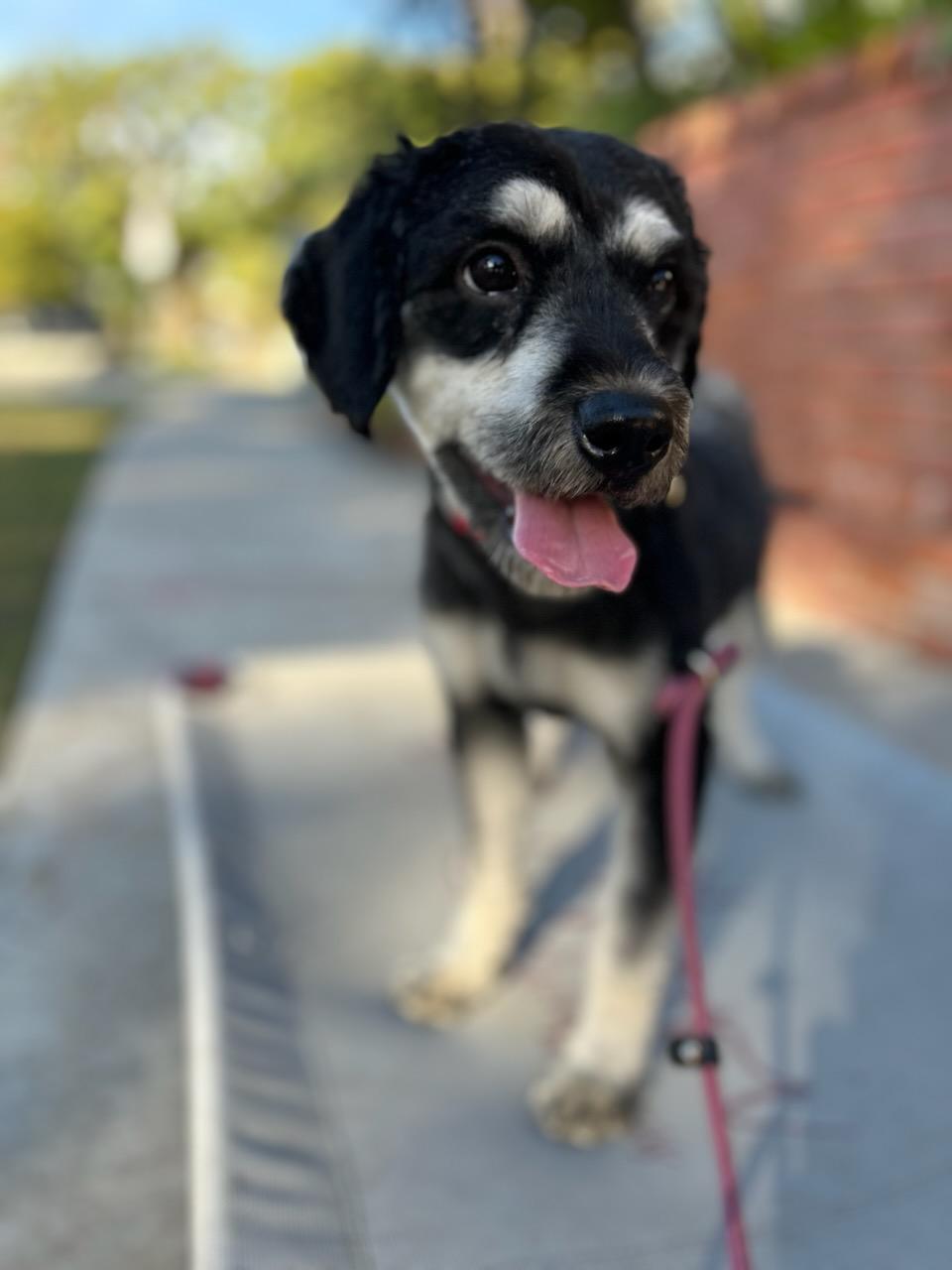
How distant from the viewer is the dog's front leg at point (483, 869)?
8.38 ft

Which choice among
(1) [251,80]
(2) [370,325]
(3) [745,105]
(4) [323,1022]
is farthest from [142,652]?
(1) [251,80]

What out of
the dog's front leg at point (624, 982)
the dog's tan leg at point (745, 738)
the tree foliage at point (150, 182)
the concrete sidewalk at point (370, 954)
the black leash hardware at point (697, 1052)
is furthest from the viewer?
the tree foliage at point (150, 182)

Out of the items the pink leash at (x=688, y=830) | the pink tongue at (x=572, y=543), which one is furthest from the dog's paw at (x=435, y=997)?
the pink tongue at (x=572, y=543)

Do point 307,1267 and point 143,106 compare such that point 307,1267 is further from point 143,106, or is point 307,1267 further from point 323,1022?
point 143,106

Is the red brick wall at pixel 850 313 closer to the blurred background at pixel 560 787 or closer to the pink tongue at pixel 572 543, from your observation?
the blurred background at pixel 560 787

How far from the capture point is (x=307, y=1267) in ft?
6.05

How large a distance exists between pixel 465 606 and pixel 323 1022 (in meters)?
1.04

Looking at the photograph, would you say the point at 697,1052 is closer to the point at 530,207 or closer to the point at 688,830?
the point at 688,830

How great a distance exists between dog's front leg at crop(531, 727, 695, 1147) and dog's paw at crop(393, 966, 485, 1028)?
1.08ft

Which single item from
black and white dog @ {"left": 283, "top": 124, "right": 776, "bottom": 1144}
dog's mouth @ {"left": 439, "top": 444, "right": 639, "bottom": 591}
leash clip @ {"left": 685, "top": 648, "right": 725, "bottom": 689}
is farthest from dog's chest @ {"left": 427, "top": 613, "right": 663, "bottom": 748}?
dog's mouth @ {"left": 439, "top": 444, "right": 639, "bottom": 591}

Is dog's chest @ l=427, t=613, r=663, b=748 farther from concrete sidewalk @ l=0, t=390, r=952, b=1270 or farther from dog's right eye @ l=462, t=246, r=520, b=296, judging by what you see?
concrete sidewalk @ l=0, t=390, r=952, b=1270

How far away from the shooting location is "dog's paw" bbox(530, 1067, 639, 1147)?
2201 millimetres

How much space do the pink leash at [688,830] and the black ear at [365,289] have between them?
0.82 meters

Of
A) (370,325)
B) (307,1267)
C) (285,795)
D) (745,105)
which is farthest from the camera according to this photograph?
(745,105)
